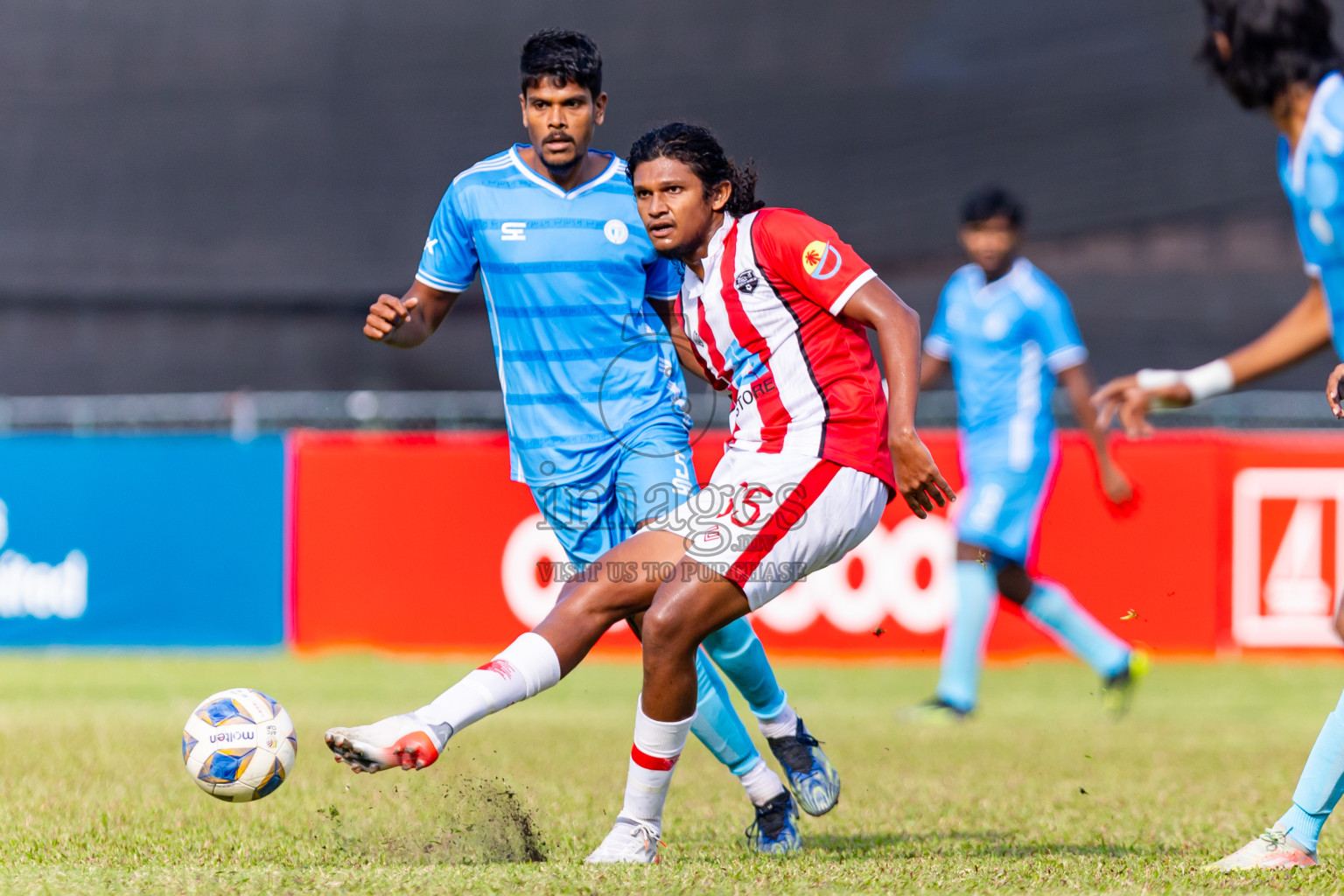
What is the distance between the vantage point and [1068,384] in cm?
858

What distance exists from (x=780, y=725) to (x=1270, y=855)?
4.97ft

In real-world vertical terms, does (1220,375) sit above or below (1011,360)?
above

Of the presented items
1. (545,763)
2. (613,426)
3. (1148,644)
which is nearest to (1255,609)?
(1148,644)

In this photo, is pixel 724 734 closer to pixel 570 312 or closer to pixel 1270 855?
pixel 570 312

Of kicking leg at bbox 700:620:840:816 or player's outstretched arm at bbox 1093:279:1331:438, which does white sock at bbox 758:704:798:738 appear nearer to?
kicking leg at bbox 700:620:840:816

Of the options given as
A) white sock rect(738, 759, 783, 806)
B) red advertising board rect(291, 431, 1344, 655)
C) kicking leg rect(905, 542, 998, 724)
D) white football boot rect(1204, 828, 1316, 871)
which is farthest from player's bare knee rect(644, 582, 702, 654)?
red advertising board rect(291, 431, 1344, 655)

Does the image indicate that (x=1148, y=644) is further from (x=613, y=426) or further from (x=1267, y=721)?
(x=613, y=426)

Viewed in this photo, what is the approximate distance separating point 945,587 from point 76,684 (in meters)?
5.90

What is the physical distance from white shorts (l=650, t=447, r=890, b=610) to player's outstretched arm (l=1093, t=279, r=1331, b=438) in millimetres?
758

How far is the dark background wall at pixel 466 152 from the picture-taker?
1545 cm

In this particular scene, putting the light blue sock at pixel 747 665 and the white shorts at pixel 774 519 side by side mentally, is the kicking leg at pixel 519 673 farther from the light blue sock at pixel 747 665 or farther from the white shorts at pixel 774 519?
the light blue sock at pixel 747 665

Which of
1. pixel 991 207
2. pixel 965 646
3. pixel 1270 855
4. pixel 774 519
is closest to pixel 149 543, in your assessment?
pixel 965 646

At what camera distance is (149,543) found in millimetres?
11430

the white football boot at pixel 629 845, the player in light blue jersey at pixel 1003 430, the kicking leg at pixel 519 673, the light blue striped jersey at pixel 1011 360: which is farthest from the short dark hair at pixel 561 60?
the light blue striped jersey at pixel 1011 360
